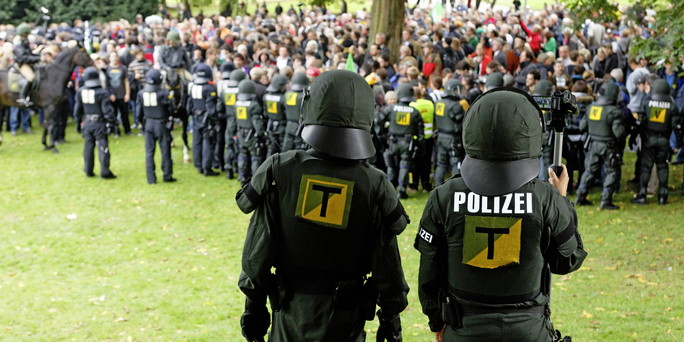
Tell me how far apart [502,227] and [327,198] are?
Answer: 3.08ft

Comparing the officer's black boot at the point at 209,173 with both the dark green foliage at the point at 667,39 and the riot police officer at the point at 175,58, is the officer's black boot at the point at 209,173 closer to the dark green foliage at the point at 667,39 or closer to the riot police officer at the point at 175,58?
the riot police officer at the point at 175,58

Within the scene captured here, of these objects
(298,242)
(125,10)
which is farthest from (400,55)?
(125,10)

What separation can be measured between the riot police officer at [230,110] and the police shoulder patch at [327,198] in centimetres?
1017

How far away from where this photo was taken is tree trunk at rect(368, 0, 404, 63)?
19297mm

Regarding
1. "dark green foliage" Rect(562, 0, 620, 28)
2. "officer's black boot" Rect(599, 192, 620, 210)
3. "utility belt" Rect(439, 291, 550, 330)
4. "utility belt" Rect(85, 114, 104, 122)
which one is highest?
"dark green foliage" Rect(562, 0, 620, 28)

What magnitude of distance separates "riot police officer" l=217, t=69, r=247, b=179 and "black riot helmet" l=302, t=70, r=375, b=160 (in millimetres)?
10086

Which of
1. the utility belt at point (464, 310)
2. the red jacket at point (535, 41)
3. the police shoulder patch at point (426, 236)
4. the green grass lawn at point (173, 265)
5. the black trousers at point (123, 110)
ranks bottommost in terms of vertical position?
the green grass lawn at point (173, 265)

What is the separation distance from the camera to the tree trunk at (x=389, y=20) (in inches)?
760

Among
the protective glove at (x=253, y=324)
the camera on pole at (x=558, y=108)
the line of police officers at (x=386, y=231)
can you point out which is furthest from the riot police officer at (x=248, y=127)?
the camera on pole at (x=558, y=108)

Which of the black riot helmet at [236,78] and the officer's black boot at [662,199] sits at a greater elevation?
the black riot helmet at [236,78]

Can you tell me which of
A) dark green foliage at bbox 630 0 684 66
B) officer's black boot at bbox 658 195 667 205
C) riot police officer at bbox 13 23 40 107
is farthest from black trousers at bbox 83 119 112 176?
officer's black boot at bbox 658 195 667 205

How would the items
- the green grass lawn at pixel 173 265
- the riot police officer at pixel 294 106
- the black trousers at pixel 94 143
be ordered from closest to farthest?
the green grass lawn at pixel 173 265
the riot police officer at pixel 294 106
the black trousers at pixel 94 143

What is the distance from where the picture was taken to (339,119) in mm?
4496

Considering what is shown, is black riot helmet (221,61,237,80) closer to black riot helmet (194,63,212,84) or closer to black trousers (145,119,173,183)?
black riot helmet (194,63,212,84)
